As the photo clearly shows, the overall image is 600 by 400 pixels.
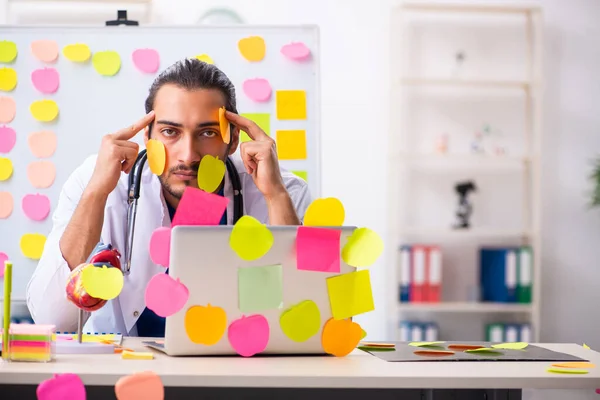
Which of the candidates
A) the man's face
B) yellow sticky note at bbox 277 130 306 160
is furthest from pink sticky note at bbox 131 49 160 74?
the man's face

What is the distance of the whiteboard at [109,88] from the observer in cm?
284

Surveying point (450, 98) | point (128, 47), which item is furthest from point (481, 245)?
point (128, 47)

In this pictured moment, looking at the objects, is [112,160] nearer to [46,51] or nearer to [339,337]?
[339,337]

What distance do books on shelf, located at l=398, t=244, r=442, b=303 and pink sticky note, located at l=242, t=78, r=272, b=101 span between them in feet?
4.87

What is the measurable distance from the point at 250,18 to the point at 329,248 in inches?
119

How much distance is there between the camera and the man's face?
219cm

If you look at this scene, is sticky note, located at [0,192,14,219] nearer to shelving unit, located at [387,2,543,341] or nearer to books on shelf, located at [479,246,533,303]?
shelving unit, located at [387,2,543,341]

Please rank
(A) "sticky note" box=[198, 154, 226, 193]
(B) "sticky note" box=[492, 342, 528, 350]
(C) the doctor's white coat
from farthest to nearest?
(A) "sticky note" box=[198, 154, 226, 193]
(C) the doctor's white coat
(B) "sticky note" box=[492, 342, 528, 350]

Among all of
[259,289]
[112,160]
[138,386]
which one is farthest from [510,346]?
[112,160]

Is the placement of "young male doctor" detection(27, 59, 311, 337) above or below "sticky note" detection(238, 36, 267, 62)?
below

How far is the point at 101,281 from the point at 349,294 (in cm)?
44

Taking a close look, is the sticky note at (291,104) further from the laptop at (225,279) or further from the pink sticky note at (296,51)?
the laptop at (225,279)

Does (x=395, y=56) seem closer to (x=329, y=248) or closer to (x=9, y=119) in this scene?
(x=9, y=119)

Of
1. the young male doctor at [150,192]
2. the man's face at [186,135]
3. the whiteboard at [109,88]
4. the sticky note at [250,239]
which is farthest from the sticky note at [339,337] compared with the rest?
the whiteboard at [109,88]
